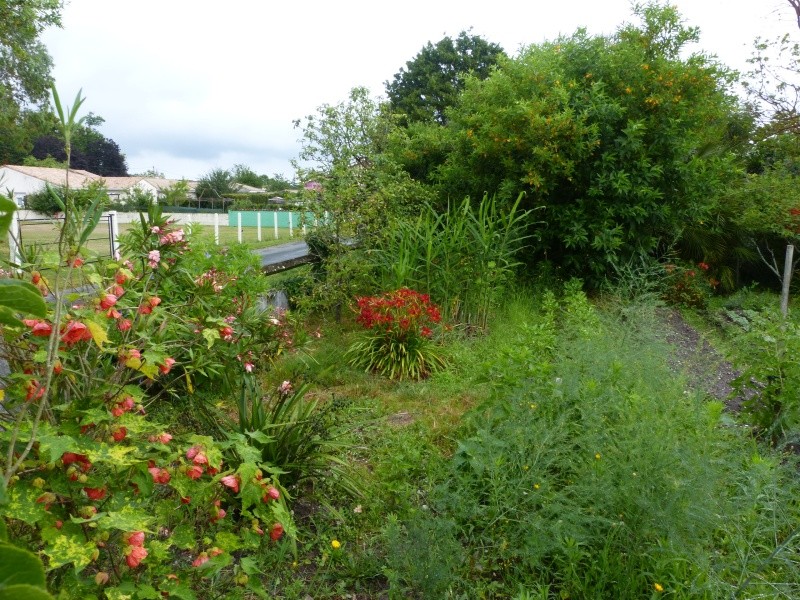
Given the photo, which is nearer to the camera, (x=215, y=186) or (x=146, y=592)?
(x=146, y=592)

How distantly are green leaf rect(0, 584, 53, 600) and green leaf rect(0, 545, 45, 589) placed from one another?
0.02 metres

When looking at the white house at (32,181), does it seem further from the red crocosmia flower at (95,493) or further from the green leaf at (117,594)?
the green leaf at (117,594)

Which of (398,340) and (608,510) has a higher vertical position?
(398,340)

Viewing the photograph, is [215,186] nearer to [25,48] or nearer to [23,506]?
[25,48]

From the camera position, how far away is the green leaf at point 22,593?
433 mm

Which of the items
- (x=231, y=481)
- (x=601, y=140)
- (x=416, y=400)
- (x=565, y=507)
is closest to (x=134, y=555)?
(x=231, y=481)

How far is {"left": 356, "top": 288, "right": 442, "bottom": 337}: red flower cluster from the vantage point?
510 cm

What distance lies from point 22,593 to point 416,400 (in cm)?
405

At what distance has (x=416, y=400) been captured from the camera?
175 inches

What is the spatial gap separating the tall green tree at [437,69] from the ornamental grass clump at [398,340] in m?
23.9

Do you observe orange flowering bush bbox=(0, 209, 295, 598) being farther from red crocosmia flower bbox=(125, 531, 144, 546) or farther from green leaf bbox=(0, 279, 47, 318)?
green leaf bbox=(0, 279, 47, 318)

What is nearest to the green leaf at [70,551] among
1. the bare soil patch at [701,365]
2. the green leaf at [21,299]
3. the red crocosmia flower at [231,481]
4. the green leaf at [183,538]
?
the green leaf at [183,538]

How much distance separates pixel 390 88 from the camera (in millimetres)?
29641

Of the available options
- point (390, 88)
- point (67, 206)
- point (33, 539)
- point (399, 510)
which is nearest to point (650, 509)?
point (399, 510)
